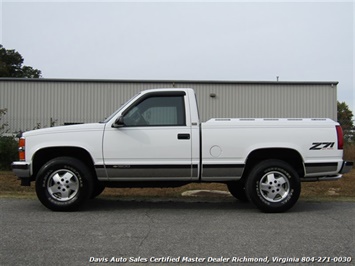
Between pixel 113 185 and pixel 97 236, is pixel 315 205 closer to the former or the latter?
pixel 113 185

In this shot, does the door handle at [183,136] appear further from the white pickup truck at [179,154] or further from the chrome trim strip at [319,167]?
the chrome trim strip at [319,167]

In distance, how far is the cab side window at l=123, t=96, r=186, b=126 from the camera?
634 centimetres

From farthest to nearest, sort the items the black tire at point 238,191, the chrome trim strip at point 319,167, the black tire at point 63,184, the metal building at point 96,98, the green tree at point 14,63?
1. the green tree at point 14,63
2. the metal building at point 96,98
3. the black tire at point 238,191
4. the chrome trim strip at point 319,167
5. the black tire at point 63,184

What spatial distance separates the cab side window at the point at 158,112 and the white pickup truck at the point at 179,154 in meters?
0.03

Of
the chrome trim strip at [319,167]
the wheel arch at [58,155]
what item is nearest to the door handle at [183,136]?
the wheel arch at [58,155]

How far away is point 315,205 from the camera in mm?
7188

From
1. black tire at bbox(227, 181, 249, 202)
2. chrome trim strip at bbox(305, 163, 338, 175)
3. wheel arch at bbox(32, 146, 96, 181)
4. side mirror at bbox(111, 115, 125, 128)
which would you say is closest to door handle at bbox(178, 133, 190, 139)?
side mirror at bbox(111, 115, 125, 128)

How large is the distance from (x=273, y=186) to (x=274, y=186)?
2 centimetres

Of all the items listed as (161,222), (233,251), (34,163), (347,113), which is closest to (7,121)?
(34,163)

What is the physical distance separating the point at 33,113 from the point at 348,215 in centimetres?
1995

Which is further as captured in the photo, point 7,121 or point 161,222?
point 7,121

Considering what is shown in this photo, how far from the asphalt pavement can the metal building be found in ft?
52.7

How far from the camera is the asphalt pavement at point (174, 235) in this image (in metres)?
4.06

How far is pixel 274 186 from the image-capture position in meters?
6.23
